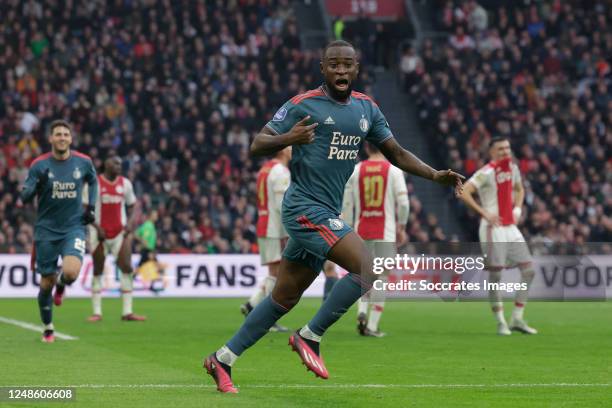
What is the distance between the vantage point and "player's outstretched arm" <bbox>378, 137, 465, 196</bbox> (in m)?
8.91

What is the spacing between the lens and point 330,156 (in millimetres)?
8906

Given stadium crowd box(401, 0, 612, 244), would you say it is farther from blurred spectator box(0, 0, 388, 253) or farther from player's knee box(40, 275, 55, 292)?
player's knee box(40, 275, 55, 292)

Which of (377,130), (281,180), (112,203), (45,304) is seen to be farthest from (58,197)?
(377,130)

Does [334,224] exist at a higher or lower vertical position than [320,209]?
lower

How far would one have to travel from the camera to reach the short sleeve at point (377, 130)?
9.26 meters

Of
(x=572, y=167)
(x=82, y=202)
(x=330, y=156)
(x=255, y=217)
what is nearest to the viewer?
(x=330, y=156)

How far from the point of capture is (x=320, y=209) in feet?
29.0

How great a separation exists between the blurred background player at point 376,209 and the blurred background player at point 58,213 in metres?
3.45

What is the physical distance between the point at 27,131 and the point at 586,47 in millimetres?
15724

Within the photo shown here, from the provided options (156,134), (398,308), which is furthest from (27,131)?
(398,308)

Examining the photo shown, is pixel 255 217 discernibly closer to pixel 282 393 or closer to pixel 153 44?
Result: pixel 153 44

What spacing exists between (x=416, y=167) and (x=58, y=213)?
18.5 feet

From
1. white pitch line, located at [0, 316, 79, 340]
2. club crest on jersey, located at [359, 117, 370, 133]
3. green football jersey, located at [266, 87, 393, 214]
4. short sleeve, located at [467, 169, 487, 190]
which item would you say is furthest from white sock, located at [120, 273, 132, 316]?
club crest on jersey, located at [359, 117, 370, 133]

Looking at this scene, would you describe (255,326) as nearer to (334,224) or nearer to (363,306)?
(334,224)
